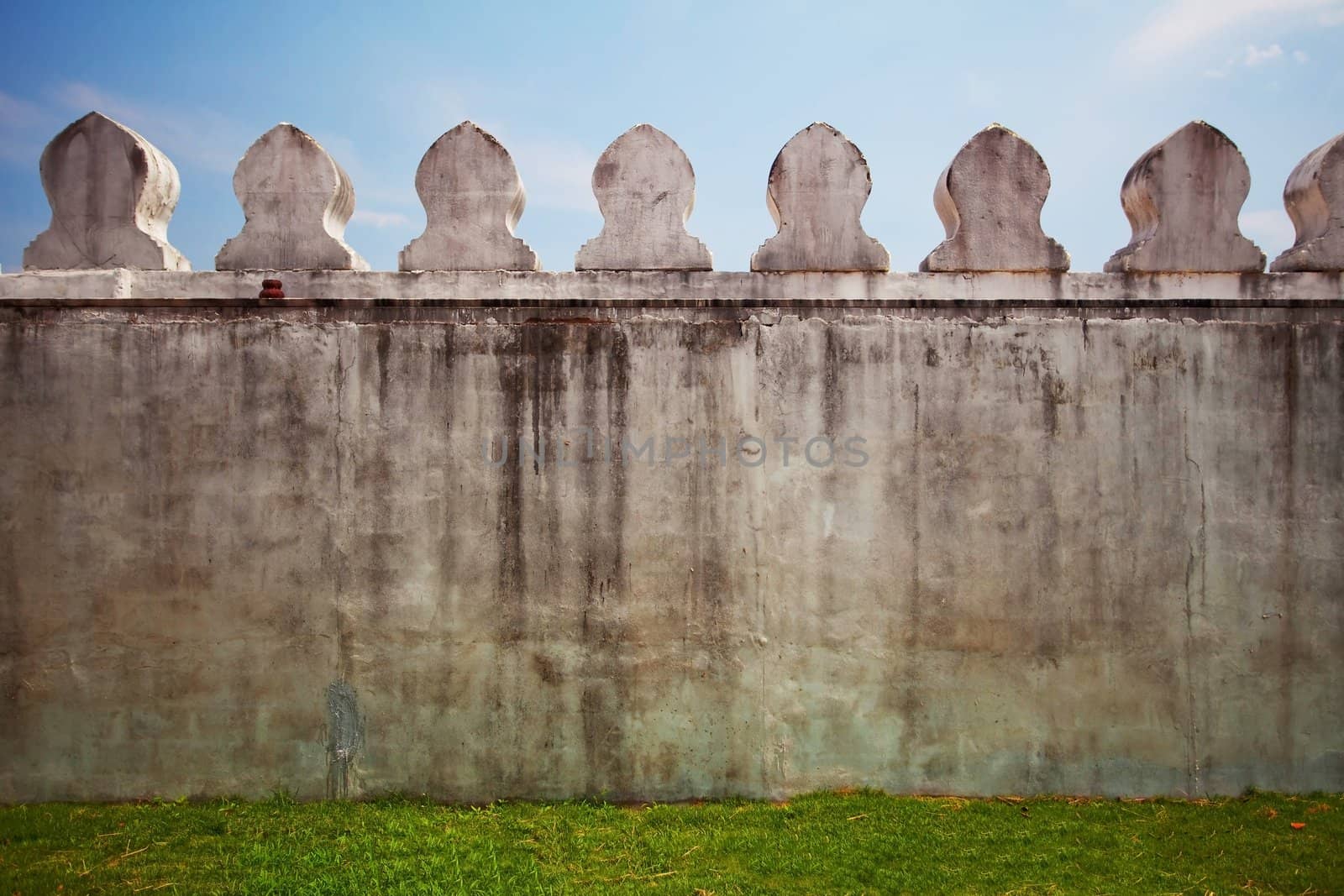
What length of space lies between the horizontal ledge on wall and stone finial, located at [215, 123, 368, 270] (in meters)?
0.11

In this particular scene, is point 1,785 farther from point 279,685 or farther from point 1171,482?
point 1171,482

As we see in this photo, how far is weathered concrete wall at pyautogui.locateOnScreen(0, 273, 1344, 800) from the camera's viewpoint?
4.32 m

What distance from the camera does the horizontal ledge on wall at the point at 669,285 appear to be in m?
4.54

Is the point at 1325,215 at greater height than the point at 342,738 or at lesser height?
greater

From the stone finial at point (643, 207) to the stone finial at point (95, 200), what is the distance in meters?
2.42

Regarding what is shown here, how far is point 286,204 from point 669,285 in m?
2.18

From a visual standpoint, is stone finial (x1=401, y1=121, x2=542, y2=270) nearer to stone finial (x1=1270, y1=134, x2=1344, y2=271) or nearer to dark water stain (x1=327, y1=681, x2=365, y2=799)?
dark water stain (x1=327, y1=681, x2=365, y2=799)

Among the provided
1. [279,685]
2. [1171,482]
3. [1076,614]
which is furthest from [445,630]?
[1171,482]

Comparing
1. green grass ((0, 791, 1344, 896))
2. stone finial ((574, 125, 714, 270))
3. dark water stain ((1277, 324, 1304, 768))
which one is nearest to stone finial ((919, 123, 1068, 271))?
dark water stain ((1277, 324, 1304, 768))

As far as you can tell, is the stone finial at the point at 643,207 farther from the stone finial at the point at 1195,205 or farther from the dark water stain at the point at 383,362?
the stone finial at the point at 1195,205

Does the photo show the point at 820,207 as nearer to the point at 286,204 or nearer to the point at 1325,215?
the point at 1325,215

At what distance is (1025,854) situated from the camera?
3773 mm

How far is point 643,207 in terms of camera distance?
4.63 m

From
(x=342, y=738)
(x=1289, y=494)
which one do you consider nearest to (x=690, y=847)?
(x=342, y=738)
